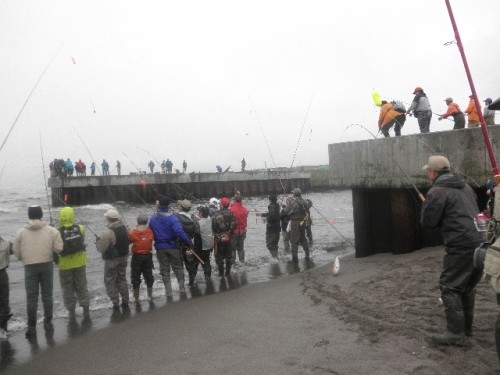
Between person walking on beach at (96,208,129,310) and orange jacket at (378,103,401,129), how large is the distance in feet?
20.5

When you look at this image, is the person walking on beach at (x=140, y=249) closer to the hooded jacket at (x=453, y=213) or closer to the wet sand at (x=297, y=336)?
the wet sand at (x=297, y=336)

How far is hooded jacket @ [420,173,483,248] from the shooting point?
152 inches

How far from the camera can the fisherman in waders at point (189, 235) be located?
8.47m

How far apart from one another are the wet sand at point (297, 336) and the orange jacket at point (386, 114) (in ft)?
12.5

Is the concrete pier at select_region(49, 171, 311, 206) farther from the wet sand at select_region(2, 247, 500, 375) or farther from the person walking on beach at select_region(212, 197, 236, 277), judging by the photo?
the wet sand at select_region(2, 247, 500, 375)

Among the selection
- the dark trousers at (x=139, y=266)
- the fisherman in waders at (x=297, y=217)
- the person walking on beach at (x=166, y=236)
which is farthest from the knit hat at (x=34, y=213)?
the fisherman in waders at (x=297, y=217)

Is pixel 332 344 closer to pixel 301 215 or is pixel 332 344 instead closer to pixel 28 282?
pixel 28 282

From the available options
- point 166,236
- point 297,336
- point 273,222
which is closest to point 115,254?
point 166,236

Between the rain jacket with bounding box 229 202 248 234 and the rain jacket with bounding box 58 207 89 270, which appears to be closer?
the rain jacket with bounding box 58 207 89 270

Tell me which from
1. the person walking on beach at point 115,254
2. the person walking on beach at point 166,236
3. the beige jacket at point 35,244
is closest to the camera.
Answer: the beige jacket at point 35,244

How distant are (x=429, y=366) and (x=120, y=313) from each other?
188 inches

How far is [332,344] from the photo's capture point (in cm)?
429

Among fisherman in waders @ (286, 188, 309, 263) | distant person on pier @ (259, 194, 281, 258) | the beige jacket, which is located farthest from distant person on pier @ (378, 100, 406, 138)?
the beige jacket

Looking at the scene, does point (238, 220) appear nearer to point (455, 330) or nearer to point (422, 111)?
point (422, 111)
